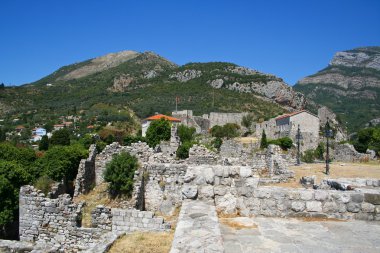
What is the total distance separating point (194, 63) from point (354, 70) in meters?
85.0

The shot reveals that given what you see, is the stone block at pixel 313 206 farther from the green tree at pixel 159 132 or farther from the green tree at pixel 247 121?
the green tree at pixel 247 121

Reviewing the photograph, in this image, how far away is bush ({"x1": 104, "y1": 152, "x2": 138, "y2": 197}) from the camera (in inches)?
459

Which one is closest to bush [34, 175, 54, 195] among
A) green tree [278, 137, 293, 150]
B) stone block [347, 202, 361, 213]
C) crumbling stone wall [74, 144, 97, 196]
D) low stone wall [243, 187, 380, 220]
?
crumbling stone wall [74, 144, 97, 196]

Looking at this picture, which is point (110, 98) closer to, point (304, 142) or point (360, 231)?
point (304, 142)

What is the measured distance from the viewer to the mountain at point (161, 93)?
86.3m

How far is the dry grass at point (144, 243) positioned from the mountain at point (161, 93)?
68.9 m

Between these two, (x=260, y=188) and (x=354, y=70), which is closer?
(x=260, y=188)

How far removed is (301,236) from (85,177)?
33.3 ft

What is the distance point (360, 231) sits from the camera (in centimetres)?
508

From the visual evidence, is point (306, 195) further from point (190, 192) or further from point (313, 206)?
point (190, 192)

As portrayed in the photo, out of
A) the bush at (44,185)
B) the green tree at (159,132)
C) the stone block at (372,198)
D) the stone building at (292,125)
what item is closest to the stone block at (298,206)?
the stone block at (372,198)

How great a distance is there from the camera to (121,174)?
11781mm

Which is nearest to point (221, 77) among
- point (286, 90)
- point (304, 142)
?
point (286, 90)

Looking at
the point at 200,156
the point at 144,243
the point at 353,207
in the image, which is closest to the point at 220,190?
the point at 144,243
